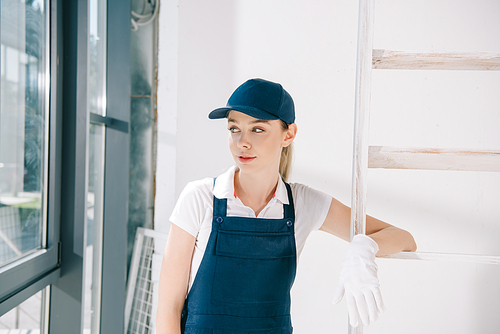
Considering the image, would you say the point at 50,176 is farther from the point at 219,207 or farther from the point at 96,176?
the point at 219,207

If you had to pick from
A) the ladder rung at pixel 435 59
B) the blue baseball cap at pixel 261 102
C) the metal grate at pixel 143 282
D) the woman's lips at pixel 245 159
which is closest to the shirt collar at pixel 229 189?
the woman's lips at pixel 245 159

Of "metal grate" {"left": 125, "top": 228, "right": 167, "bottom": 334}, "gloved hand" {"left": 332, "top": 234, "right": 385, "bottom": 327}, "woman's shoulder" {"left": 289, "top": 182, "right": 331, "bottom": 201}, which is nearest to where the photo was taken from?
"gloved hand" {"left": 332, "top": 234, "right": 385, "bottom": 327}

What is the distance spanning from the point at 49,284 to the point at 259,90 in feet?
3.99

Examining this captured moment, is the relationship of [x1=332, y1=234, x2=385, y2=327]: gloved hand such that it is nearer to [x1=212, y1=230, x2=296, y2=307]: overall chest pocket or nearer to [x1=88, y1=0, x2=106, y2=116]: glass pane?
[x1=212, y1=230, x2=296, y2=307]: overall chest pocket

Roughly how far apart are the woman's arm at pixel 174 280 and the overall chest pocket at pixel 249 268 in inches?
4.3

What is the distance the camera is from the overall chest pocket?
1.05 m

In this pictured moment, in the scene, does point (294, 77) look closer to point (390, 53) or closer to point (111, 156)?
point (390, 53)

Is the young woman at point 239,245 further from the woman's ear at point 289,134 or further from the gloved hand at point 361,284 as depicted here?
the gloved hand at point 361,284

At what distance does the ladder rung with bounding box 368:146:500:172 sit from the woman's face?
0.38 meters

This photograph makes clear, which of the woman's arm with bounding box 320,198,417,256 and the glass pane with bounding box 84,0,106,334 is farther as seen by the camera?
the glass pane with bounding box 84,0,106,334

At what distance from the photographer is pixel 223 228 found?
107 cm

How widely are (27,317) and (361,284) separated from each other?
1376 mm

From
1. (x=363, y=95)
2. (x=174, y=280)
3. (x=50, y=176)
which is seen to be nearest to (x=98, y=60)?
(x=50, y=176)

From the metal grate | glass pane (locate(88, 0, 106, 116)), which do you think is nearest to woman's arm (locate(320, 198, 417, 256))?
the metal grate
